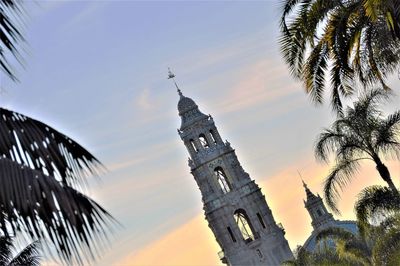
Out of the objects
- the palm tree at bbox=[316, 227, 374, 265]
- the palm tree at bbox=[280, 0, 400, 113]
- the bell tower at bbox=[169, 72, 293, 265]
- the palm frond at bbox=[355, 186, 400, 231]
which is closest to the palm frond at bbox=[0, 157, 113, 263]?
the palm tree at bbox=[280, 0, 400, 113]

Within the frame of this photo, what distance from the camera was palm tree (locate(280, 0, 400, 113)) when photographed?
63.8ft

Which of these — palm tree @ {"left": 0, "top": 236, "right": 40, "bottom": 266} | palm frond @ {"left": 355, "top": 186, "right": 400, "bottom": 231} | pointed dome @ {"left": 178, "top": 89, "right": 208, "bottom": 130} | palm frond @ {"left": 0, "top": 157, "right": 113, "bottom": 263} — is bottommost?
palm frond @ {"left": 0, "top": 157, "right": 113, "bottom": 263}

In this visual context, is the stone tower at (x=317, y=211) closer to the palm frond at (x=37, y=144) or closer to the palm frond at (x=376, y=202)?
the palm frond at (x=376, y=202)

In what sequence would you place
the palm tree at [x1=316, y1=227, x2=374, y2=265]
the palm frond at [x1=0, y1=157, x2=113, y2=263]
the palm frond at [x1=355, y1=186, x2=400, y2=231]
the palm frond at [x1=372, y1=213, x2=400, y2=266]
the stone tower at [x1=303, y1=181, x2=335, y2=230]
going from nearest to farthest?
the palm frond at [x1=0, y1=157, x2=113, y2=263] → the palm frond at [x1=355, y1=186, x2=400, y2=231] → the palm frond at [x1=372, y1=213, x2=400, y2=266] → the palm tree at [x1=316, y1=227, x2=374, y2=265] → the stone tower at [x1=303, y1=181, x2=335, y2=230]

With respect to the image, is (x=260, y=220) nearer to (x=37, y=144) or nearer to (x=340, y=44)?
(x=340, y=44)

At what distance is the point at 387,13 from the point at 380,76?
3.14 meters

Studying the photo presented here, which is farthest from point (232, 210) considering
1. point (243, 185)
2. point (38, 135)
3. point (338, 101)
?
point (38, 135)

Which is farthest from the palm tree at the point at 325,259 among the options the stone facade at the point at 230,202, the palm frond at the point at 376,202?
the stone facade at the point at 230,202

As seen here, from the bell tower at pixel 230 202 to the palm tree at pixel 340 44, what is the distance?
54075 millimetres

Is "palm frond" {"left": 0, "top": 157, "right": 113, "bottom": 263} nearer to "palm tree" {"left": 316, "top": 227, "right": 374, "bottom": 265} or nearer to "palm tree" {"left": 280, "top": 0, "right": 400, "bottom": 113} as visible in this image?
"palm tree" {"left": 280, "top": 0, "right": 400, "bottom": 113}

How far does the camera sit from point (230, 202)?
249ft

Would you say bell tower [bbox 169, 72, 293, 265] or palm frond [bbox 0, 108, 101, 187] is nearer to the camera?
palm frond [bbox 0, 108, 101, 187]

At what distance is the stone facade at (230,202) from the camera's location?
75.8 metres

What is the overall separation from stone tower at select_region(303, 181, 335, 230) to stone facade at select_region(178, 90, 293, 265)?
44.7 ft
